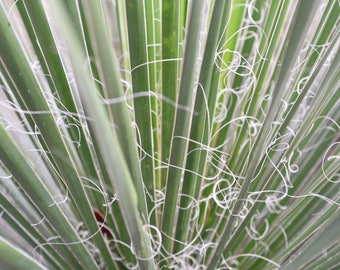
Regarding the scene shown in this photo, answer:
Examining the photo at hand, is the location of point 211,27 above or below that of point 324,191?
above

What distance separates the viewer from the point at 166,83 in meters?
0.47

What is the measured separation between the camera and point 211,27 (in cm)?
36

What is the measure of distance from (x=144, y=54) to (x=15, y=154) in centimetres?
14

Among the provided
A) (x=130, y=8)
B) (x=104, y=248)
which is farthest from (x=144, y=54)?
(x=104, y=248)

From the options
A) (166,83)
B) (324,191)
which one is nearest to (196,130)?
(166,83)

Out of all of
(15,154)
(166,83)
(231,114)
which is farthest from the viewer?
(231,114)

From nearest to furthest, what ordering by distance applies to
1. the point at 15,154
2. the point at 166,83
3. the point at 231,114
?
1. the point at 15,154
2. the point at 166,83
3. the point at 231,114

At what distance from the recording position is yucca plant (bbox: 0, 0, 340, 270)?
0.27 meters

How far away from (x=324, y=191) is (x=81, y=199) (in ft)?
0.89

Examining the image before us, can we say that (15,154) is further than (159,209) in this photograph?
No

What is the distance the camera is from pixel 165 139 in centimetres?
51

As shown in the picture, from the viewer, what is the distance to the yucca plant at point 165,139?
0.90ft

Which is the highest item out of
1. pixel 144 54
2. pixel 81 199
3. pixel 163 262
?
pixel 144 54

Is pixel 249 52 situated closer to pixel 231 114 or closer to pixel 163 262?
pixel 231 114
